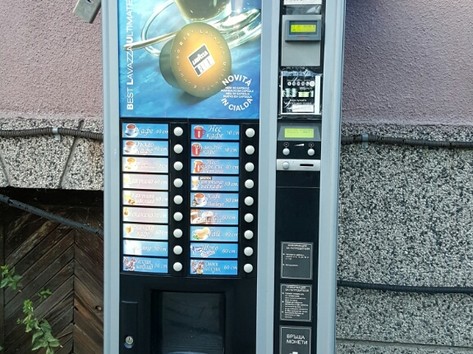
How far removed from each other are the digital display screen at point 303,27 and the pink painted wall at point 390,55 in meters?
0.86

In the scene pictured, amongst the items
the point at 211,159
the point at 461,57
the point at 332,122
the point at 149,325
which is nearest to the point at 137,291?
the point at 149,325

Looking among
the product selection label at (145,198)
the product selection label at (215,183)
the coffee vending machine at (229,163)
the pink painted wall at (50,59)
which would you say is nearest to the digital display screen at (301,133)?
the coffee vending machine at (229,163)

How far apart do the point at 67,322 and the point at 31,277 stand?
344mm

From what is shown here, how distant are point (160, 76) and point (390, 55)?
126cm

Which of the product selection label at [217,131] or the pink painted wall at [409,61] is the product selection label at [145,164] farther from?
the pink painted wall at [409,61]

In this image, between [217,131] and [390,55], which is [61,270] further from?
[390,55]

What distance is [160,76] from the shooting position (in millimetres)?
1940

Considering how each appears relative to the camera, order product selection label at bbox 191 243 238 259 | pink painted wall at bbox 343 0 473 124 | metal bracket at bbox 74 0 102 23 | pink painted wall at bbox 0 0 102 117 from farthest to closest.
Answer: pink painted wall at bbox 0 0 102 117, pink painted wall at bbox 343 0 473 124, metal bracket at bbox 74 0 102 23, product selection label at bbox 191 243 238 259

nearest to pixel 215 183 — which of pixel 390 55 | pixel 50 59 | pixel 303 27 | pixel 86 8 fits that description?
pixel 303 27

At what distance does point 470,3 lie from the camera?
8.56 feet

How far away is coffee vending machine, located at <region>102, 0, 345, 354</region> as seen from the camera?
1.90 metres

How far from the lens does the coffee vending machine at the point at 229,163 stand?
1900mm

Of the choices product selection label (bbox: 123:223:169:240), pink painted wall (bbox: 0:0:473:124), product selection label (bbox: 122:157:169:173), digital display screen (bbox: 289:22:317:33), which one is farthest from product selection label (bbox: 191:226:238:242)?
pink painted wall (bbox: 0:0:473:124)

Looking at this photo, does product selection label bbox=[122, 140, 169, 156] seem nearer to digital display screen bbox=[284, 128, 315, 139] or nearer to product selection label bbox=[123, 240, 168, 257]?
product selection label bbox=[123, 240, 168, 257]
